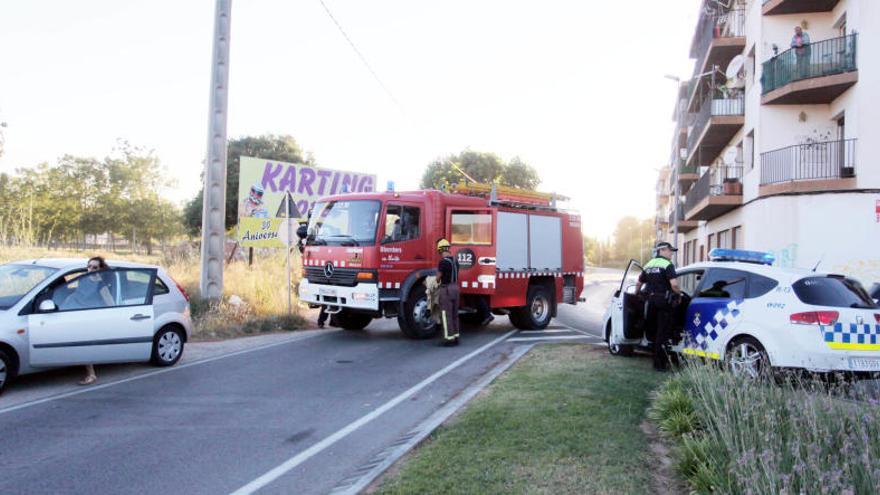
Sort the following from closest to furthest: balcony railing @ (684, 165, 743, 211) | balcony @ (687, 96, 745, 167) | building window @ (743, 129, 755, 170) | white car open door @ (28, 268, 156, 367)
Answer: white car open door @ (28, 268, 156, 367)
building window @ (743, 129, 755, 170)
balcony railing @ (684, 165, 743, 211)
balcony @ (687, 96, 745, 167)

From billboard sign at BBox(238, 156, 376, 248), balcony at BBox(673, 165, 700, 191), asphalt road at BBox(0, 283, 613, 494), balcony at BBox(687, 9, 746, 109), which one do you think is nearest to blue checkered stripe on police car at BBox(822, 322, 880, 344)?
asphalt road at BBox(0, 283, 613, 494)

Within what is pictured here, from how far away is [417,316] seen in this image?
→ 40.6ft

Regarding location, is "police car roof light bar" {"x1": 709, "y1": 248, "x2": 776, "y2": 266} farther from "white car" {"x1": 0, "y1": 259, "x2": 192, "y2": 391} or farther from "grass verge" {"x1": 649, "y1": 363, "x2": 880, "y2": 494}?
"white car" {"x1": 0, "y1": 259, "x2": 192, "y2": 391}

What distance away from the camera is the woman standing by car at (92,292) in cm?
807

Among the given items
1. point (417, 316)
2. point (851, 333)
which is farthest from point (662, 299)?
point (417, 316)

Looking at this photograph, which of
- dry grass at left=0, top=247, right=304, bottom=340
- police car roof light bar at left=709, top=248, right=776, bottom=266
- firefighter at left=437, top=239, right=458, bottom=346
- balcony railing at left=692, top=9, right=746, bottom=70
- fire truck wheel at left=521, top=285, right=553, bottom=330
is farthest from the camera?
balcony railing at left=692, top=9, right=746, bottom=70

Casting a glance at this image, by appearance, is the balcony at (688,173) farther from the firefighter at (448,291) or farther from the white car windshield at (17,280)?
the white car windshield at (17,280)

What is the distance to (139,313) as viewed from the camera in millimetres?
8617

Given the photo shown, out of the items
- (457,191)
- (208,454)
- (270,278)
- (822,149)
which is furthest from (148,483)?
(822,149)

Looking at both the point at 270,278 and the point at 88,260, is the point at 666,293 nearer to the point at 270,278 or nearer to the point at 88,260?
the point at 88,260

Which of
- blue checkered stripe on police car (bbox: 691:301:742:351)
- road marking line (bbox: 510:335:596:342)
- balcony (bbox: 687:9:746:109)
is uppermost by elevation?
balcony (bbox: 687:9:746:109)

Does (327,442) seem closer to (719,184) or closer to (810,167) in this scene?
(810,167)

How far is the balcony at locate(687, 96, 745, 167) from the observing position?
85.7 feet

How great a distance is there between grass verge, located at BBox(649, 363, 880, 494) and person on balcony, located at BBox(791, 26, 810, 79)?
57.2 ft
